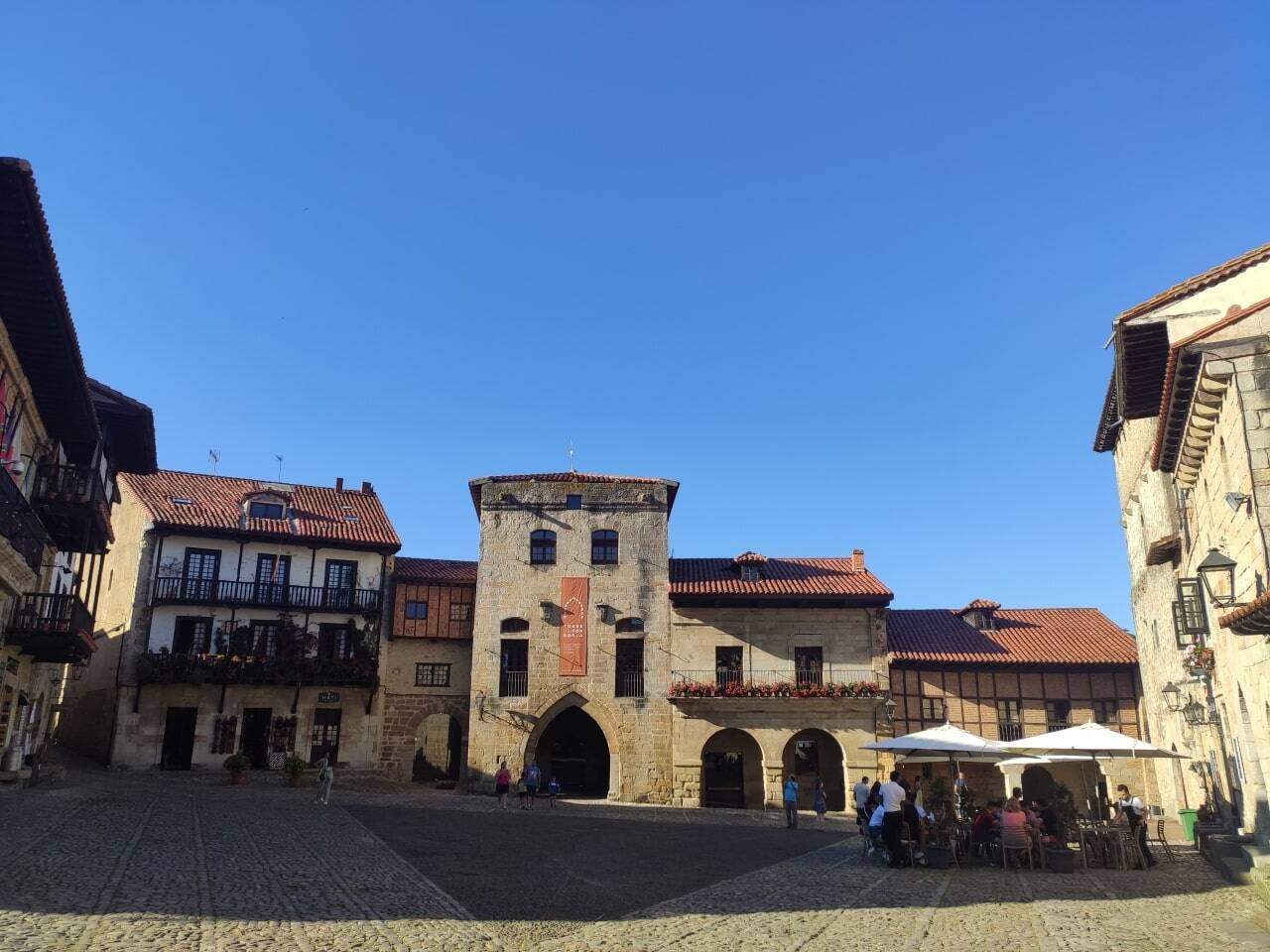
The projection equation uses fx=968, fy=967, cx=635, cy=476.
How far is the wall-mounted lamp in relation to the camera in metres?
13.7

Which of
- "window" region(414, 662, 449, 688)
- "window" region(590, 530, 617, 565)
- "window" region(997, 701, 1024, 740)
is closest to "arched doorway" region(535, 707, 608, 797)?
"window" region(414, 662, 449, 688)

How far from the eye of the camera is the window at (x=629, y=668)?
3328cm

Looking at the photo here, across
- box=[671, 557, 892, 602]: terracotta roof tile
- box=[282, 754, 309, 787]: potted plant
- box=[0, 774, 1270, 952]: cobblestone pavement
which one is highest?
box=[671, 557, 892, 602]: terracotta roof tile

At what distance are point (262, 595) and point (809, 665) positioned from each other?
63.2ft

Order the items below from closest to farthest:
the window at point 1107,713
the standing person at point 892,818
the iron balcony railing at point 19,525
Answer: the iron balcony railing at point 19,525 → the standing person at point 892,818 → the window at point 1107,713

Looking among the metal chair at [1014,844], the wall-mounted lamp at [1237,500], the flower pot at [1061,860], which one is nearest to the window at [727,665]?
the metal chair at [1014,844]

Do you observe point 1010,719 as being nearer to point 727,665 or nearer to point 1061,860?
point 727,665

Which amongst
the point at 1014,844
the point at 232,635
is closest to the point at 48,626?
the point at 232,635

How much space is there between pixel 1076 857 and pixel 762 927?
397 inches

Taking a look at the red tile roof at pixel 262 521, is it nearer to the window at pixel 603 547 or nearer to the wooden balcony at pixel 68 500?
the window at pixel 603 547

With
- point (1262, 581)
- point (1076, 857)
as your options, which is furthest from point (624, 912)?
point (1076, 857)

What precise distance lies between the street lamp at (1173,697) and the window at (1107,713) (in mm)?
7178

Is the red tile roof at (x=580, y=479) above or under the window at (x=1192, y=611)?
above

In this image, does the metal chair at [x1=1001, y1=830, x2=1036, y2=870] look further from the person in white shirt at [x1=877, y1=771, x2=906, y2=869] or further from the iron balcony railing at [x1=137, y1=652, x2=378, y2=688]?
the iron balcony railing at [x1=137, y1=652, x2=378, y2=688]
